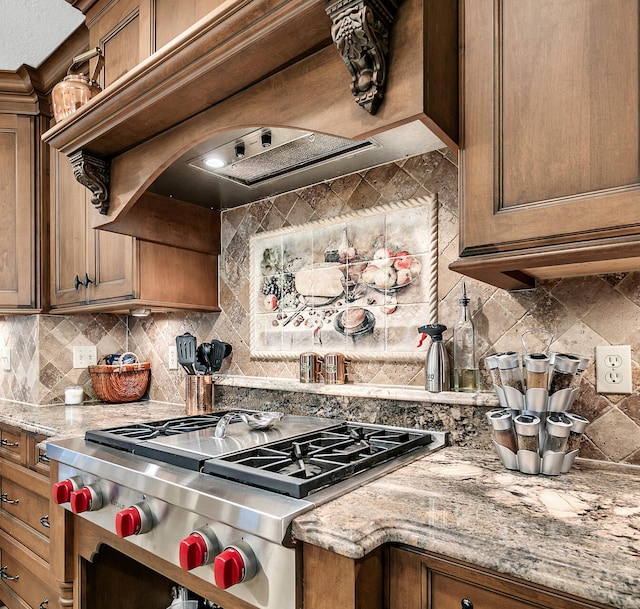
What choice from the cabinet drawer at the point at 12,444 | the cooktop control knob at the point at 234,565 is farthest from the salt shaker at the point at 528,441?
the cabinet drawer at the point at 12,444

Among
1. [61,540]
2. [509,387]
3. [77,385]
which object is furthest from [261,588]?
[77,385]

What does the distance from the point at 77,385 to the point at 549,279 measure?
2.32 meters

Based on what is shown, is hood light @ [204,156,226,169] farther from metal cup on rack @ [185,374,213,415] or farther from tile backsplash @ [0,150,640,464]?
metal cup on rack @ [185,374,213,415]

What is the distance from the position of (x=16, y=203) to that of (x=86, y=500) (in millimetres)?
1796

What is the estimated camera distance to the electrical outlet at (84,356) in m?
2.54

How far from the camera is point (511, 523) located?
0.81 m

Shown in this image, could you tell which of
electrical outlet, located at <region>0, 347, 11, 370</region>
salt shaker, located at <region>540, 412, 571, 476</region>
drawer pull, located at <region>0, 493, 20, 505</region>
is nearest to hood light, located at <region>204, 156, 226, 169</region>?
salt shaker, located at <region>540, 412, 571, 476</region>

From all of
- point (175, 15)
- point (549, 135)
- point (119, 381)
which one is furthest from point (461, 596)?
point (119, 381)

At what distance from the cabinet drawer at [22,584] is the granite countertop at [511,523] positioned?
1465 millimetres

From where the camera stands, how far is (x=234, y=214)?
2186mm

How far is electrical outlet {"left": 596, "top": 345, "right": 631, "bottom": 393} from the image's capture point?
1.18m

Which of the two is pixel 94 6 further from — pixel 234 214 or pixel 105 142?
pixel 234 214

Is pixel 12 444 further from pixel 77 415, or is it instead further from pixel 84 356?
pixel 84 356

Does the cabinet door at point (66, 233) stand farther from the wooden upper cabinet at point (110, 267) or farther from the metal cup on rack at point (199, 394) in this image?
the metal cup on rack at point (199, 394)
